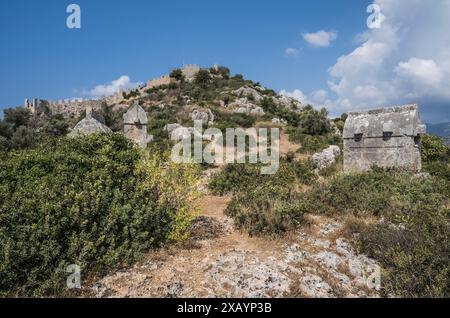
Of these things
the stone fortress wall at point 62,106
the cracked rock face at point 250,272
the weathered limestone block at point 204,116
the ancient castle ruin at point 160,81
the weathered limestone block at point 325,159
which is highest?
the ancient castle ruin at point 160,81

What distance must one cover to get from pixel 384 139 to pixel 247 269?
8.88m

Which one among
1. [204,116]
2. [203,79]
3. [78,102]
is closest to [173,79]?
[203,79]

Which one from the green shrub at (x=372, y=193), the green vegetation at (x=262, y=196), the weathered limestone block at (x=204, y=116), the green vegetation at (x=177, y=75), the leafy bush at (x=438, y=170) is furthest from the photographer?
the green vegetation at (x=177, y=75)

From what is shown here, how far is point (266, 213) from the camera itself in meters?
6.86

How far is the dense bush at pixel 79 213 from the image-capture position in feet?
14.1

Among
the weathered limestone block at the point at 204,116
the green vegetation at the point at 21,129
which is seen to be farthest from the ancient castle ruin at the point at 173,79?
the green vegetation at the point at 21,129

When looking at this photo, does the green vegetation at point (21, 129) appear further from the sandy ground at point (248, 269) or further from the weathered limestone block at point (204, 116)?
the sandy ground at point (248, 269)

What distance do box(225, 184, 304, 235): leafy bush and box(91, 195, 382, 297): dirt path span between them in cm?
28

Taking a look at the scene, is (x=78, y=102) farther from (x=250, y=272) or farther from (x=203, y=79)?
(x=250, y=272)

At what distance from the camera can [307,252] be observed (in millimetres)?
5836

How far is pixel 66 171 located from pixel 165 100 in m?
38.2

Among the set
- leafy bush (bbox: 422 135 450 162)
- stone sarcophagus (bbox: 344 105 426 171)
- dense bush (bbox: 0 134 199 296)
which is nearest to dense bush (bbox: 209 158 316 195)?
stone sarcophagus (bbox: 344 105 426 171)

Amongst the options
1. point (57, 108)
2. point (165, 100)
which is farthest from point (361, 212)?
point (57, 108)

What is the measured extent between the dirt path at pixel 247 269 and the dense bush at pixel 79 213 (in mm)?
402
